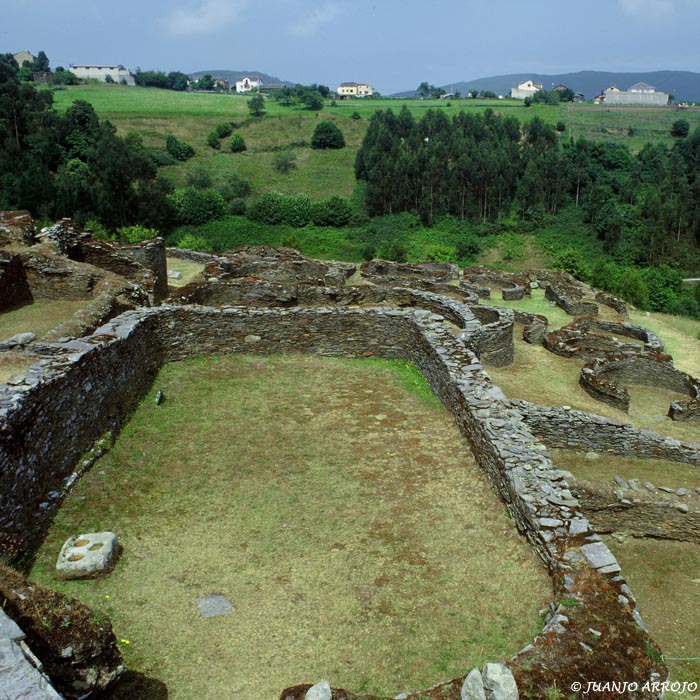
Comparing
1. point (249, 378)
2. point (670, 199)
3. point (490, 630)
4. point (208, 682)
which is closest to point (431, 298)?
point (249, 378)

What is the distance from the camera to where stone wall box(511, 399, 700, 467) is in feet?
47.0

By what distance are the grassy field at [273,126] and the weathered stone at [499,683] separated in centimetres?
8725

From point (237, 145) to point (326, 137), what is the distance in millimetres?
16677

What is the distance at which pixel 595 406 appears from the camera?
18.4 meters

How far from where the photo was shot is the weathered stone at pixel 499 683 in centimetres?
449

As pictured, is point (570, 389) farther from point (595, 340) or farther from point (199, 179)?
point (199, 179)

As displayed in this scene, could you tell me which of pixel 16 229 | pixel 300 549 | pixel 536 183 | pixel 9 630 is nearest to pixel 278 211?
pixel 536 183

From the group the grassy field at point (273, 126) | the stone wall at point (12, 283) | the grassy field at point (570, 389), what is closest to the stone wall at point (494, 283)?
the grassy field at point (570, 389)

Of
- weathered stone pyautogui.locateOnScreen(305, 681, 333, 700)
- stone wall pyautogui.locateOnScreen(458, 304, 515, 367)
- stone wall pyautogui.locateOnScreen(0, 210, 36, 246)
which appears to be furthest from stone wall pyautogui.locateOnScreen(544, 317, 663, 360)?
stone wall pyautogui.locateOnScreen(0, 210, 36, 246)

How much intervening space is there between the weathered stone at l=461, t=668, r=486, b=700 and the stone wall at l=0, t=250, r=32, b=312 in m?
16.6

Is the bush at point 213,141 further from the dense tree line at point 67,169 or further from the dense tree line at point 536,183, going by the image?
the dense tree line at point 67,169

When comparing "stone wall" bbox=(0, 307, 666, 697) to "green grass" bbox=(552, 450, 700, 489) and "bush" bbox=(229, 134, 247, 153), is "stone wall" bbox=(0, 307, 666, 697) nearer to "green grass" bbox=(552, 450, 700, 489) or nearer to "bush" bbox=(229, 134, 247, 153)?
"green grass" bbox=(552, 450, 700, 489)

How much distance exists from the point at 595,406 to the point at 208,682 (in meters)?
16.0

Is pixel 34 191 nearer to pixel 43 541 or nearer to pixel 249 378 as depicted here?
pixel 249 378
